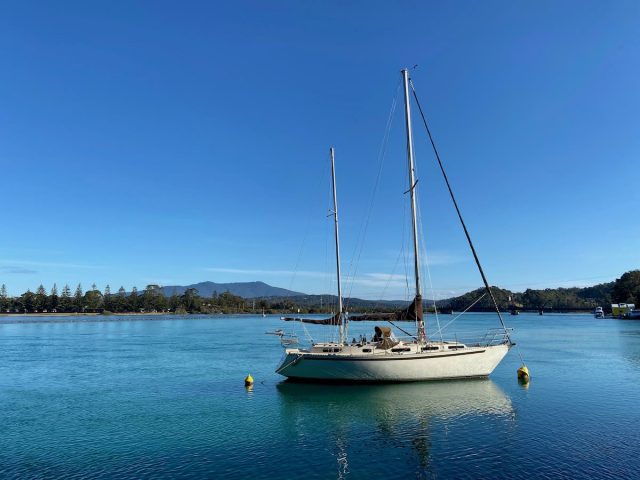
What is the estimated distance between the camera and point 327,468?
16219 mm

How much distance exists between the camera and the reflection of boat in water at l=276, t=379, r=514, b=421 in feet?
81.1

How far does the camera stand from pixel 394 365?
30984 millimetres

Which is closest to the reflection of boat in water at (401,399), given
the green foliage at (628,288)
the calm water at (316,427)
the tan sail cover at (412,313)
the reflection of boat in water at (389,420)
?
the reflection of boat in water at (389,420)

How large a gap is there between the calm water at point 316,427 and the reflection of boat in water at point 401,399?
13 centimetres

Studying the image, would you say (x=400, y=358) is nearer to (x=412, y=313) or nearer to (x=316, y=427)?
(x=412, y=313)

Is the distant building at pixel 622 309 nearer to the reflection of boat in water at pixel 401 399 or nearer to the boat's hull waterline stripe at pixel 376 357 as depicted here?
the reflection of boat in water at pixel 401 399

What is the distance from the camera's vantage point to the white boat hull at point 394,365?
31.1 m

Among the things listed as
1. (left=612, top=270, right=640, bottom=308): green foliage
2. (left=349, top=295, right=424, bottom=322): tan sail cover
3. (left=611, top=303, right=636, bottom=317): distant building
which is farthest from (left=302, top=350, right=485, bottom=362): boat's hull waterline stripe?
(left=612, top=270, right=640, bottom=308): green foliage

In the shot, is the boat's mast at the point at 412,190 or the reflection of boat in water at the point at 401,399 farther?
the boat's mast at the point at 412,190

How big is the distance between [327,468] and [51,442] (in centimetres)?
1314

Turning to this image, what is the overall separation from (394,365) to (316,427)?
1028 cm

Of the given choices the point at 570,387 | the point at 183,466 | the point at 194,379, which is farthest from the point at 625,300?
the point at 183,466

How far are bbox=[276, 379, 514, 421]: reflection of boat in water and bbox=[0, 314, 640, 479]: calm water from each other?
0.13m

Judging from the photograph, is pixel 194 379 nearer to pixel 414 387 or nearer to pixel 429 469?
pixel 414 387
